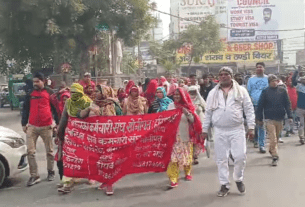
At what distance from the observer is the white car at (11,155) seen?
6095mm

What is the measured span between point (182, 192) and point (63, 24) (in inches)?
470

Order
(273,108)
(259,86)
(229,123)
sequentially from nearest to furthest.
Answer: (229,123)
(273,108)
(259,86)

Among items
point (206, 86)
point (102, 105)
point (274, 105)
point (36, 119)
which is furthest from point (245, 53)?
point (102, 105)

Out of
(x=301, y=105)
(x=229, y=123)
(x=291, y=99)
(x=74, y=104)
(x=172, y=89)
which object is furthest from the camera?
(x=291, y=99)

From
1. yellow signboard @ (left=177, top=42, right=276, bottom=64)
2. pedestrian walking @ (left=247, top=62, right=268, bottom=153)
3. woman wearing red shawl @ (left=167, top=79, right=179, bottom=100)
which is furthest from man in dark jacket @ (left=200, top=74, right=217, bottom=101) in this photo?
yellow signboard @ (left=177, top=42, right=276, bottom=64)

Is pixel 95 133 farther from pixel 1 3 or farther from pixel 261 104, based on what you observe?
pixel 1 3

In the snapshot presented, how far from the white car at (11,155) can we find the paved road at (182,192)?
274 millimetres

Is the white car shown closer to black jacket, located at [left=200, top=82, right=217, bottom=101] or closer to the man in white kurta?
the man in white kurta

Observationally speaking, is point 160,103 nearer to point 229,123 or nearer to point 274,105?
point 229,123

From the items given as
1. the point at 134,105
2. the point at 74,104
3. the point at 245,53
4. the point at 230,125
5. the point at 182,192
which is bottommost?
the point at 182,192

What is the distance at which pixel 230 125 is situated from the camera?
17.0 ft

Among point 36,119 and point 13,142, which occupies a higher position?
point 36,119

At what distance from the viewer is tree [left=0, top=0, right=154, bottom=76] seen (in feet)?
49.2

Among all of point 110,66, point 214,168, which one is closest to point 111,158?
→ point 214,168
